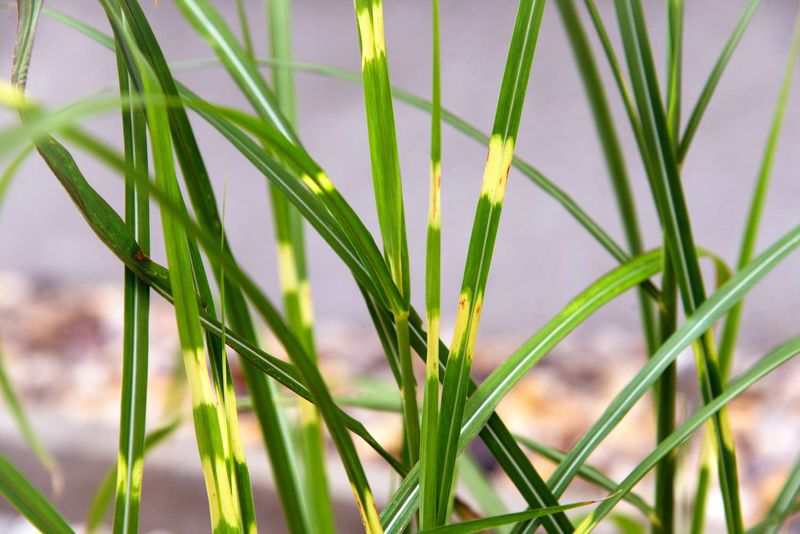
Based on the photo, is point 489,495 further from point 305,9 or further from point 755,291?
point 305,9

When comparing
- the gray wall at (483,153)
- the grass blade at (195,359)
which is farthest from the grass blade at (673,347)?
the gray wall at (483,153)

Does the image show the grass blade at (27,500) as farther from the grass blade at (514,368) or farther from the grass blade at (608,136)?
the grass blade at (608,136)

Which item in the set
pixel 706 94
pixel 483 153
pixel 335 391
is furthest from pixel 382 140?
pixel 483 153

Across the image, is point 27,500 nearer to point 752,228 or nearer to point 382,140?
point 382,140

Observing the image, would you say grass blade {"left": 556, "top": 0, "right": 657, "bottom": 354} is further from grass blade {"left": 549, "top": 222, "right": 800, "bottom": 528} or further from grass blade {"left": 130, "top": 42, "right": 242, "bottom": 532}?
grass blade {"left": 130, "top": 42, "right": 242, "bottom": 532}

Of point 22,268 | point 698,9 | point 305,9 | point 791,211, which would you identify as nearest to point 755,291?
point 791,211

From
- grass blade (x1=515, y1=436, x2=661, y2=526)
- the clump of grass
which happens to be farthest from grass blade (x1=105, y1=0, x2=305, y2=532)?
grass blade (x1=515, y1=436, x2=661, y2=526)
